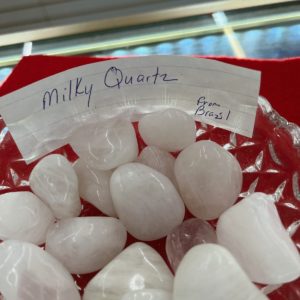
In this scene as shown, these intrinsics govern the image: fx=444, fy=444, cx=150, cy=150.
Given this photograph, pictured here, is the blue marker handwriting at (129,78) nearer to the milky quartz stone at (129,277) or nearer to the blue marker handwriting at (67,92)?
the blue marker handwriting at (67,92)

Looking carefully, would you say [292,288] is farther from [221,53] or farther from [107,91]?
[221,53]

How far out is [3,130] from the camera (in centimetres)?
43

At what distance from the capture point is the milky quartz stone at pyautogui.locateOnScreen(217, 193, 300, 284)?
31cm

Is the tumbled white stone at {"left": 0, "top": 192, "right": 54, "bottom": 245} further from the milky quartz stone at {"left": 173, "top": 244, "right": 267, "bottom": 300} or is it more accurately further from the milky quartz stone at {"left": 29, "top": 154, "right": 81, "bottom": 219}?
the milky quartz stone at {"left": 173, "top": 244, "right": 267, "bottom": 300}

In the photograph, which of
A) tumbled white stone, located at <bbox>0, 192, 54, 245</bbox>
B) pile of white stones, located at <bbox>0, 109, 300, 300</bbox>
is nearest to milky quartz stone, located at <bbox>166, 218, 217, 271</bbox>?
pile of white stones, located at <bbox>0, 109, 300, 300</bbox>

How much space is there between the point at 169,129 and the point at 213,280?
14 centimetres

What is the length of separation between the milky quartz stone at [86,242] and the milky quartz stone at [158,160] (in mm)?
62

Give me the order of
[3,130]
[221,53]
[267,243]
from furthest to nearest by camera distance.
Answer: [221,53] < [3,130] < [267,243]

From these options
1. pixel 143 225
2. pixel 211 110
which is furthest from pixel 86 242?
pixel 211 110

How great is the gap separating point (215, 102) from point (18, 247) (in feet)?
0.69

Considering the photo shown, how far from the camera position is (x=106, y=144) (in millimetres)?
382

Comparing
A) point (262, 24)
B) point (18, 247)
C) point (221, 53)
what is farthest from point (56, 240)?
point (262, 24)

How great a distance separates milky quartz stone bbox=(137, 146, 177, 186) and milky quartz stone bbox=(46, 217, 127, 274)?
0.20ft

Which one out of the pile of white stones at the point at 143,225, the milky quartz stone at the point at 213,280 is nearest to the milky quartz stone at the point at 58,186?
the pile of white stones at the point at 143,225
